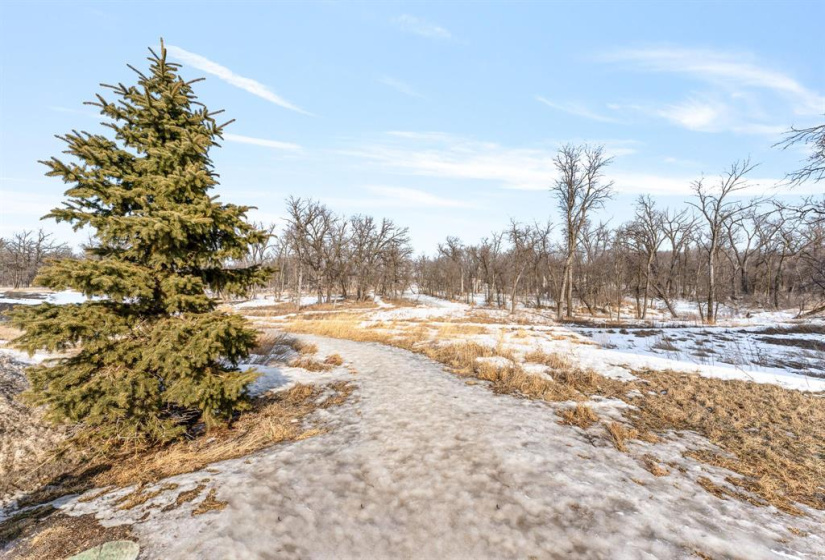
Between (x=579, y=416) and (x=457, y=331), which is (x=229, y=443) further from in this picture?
(x=457, y=331)

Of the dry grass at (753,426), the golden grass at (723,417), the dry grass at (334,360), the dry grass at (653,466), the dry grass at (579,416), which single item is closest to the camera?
the dry grass at (753,426)

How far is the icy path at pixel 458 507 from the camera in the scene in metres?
3.11

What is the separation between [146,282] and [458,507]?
551 cm

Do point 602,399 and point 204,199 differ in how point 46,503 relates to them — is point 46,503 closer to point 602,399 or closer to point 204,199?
point 204,199

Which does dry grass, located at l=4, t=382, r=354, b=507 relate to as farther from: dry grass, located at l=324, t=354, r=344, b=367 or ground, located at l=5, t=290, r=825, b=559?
dry grass, located at l=324, t=354, r=344, b=367

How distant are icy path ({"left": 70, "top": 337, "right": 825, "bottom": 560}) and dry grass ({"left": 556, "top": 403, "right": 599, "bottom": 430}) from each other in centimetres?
48

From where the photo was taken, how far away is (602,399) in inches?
299

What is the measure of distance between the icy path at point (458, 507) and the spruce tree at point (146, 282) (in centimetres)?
155

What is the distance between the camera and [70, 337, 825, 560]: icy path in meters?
3.11

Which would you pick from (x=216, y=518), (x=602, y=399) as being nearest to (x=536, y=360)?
(x=602, y=399)

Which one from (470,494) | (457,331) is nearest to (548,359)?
(457,331)

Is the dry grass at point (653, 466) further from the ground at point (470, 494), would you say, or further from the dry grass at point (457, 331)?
the dry grass at point (457, 331)

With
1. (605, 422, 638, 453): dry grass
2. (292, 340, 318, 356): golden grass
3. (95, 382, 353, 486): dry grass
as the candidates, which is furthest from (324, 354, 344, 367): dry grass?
(605, 422, 638, 453): dry grass

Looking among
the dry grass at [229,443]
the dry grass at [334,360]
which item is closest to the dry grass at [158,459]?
the dry grass at [229,443]
